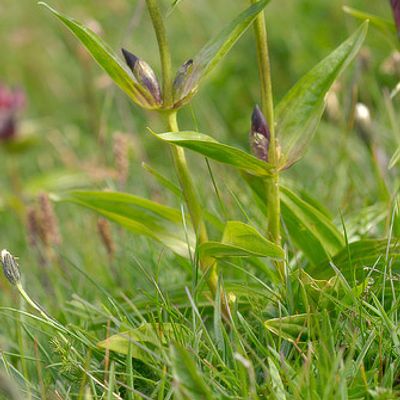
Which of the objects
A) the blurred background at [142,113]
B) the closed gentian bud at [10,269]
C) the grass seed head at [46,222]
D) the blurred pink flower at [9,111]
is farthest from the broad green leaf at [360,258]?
the blurred pink flower at [9,111]

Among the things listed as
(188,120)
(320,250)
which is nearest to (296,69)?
(188,120)

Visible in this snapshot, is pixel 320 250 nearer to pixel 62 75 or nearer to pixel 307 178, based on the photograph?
pixel 307 178

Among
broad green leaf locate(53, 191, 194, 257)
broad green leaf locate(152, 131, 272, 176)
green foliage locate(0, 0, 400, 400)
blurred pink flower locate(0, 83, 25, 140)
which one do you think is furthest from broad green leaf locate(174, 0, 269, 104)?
blurred pink flower locate(0, 83, 25, 140)

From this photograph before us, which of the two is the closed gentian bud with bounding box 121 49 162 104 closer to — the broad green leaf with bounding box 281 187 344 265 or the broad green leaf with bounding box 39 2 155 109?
the broad green leaf with bounding box 39 2 155 109

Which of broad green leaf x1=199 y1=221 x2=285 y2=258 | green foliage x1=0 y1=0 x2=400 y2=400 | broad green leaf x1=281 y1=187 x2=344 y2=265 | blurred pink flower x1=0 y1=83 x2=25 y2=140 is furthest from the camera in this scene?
blurred pink flower x1=0 y1=83 x2=25 y2=140

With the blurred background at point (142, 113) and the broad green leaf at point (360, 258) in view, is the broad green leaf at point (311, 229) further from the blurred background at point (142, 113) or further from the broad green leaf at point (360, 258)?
the blurred background at point (142, 113)

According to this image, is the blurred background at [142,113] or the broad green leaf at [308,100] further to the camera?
the blurred background at [142,113]
